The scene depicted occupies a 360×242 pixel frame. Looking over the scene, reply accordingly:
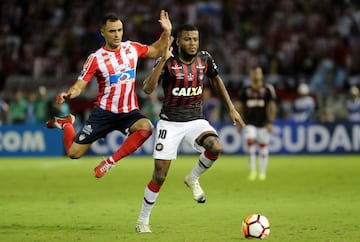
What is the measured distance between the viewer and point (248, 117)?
19.1 m

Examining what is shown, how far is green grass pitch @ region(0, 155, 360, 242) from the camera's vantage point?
10172 millimetres

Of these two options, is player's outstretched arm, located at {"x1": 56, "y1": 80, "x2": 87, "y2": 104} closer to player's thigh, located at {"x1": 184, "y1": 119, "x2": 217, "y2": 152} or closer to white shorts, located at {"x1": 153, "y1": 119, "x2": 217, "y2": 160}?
white shorts, located at {"x1": 153, "y1": 119, "x2": 217, "y2": 160}

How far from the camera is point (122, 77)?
11.4m

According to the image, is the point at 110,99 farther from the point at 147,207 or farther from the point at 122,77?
the point at 147,207

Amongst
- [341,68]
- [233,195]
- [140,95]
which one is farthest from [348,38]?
[233,195]

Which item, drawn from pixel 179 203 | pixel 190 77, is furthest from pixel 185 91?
pixel 179 203

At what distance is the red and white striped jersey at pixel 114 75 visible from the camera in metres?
11.3

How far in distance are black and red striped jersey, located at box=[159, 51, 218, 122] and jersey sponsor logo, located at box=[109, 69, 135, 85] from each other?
605 mm

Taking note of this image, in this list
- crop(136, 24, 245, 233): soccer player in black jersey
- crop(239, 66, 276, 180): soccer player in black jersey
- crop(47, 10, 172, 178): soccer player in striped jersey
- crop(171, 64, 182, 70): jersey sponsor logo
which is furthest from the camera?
crop(239, 66, 276, 180): soccer player in black jersey

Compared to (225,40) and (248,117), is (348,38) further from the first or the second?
(248,117)

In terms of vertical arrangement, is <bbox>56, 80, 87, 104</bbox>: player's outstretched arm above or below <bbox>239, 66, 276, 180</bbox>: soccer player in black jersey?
above

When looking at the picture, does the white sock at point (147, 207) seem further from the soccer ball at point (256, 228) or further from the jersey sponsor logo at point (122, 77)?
the jersey sponsor logo at point (122, 77)

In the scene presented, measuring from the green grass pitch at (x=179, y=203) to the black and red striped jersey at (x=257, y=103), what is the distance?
1.32m

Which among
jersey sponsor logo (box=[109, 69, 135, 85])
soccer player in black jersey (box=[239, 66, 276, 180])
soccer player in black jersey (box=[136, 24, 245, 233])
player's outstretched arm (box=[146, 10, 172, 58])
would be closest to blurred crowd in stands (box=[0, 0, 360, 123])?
soccer player in black jersey (box=[239, 66, 276, 180])
